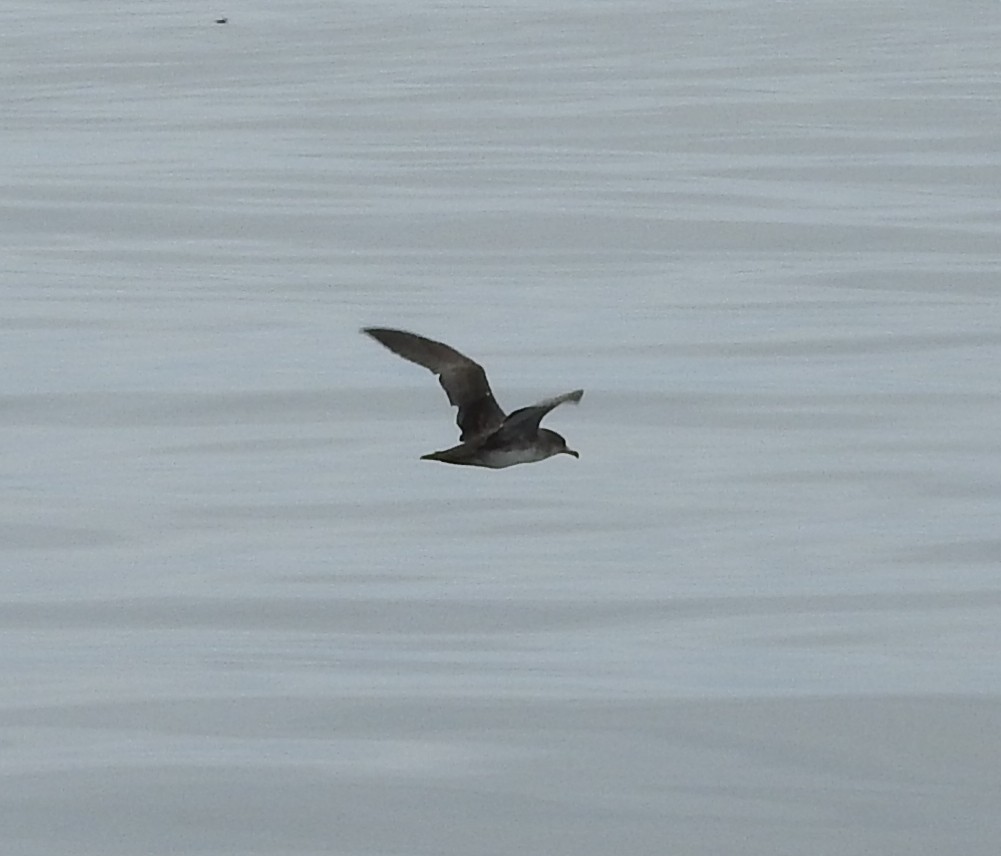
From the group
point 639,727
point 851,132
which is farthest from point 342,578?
point 851,132

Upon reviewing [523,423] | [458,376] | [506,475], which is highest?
[506,475]

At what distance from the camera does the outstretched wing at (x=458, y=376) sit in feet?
27.1

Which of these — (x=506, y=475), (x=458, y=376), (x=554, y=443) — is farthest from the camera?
(x=506, y=475)

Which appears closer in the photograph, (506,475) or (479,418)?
(479,418)

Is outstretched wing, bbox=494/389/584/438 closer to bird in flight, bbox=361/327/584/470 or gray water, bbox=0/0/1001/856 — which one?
bird in flight, bbox=361/327/584/470

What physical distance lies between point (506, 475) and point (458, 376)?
161 inches

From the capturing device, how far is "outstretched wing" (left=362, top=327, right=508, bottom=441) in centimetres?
827

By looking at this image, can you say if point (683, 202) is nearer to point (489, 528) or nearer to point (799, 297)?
point (799, 297)

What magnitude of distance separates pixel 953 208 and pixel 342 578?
359 inches

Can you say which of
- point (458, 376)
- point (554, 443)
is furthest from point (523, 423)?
point (458, 376)

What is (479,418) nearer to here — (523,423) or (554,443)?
(554,443)

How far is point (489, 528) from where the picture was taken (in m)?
11.4

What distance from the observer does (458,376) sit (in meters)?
8.39

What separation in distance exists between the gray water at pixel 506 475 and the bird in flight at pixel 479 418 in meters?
0.97
